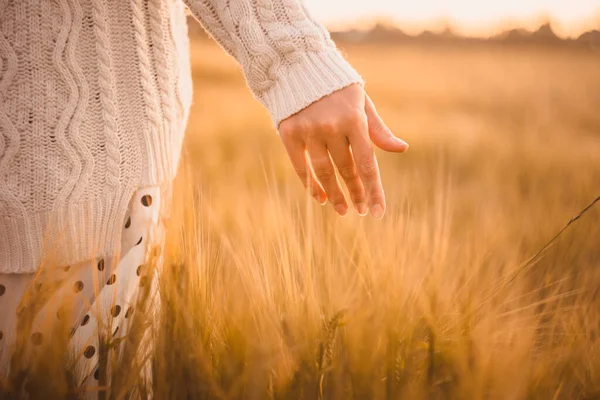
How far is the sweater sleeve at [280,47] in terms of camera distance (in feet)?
2.28

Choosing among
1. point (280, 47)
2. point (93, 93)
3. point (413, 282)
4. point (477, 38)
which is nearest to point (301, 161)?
point (280, 47)

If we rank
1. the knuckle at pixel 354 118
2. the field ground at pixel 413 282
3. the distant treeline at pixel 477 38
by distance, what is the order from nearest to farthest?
the knuckle at pixel 354 118 → the field ground at pixel 413 282 → the distant treeline at pixel 477 38

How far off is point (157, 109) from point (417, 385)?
1.82ft

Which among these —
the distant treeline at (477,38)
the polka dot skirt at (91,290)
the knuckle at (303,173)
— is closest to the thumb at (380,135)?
the knuckle at (303,173)

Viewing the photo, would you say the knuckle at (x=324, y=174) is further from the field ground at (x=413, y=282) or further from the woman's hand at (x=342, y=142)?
the field ground at (x=413, y=282)

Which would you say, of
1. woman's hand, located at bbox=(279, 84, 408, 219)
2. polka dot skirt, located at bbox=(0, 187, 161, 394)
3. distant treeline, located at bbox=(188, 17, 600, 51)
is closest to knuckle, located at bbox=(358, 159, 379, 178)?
woman's hand, located at bbox=(279, 84, 408, 219)

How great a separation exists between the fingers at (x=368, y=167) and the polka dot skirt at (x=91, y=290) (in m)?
0.33

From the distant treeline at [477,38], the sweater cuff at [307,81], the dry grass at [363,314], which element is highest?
the distant treeline at [477,38]

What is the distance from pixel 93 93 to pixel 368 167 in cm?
39

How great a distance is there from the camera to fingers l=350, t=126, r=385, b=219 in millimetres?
669

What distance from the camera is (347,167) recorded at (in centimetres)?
70

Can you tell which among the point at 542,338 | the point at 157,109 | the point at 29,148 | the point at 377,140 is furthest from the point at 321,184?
the point at 542,338

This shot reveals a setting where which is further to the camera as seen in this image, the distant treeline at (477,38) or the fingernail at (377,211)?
the distant treeline at (477,38)

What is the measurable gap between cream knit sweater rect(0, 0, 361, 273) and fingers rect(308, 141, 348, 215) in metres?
0.06
